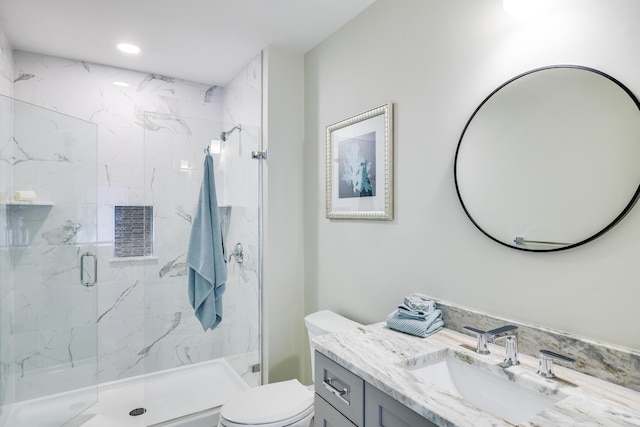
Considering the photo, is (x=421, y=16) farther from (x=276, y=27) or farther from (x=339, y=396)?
(x=339, y=396)

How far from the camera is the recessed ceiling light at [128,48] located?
2.37 m

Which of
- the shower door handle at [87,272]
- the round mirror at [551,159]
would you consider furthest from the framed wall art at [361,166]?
the shower door handle at [87,272]

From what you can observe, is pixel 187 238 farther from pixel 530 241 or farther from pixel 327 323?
pixel 530 241

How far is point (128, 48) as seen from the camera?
242 centimetres

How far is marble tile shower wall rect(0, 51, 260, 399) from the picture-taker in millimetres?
2264

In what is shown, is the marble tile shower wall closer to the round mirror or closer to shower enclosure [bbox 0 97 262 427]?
shower enclosure [bbox 0 97 262 427]

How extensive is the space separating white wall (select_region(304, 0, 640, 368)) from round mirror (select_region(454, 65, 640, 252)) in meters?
0.04

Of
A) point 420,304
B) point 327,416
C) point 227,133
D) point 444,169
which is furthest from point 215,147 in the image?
point 327,416

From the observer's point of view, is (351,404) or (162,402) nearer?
(351,404)

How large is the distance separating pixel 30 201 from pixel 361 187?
6.25 ft

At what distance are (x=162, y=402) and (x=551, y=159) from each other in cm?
243

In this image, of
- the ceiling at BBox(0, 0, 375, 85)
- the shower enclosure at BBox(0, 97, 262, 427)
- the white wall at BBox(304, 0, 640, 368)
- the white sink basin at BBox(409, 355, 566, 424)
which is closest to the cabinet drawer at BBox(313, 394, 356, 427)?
the white sink basin at BBox(409, 355, 566, 424)

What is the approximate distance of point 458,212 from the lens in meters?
1.45

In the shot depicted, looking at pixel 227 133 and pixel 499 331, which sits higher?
pixel 227 133
